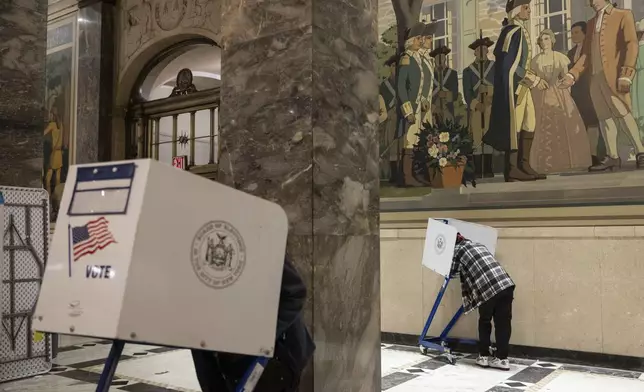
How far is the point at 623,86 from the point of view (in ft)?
18.6

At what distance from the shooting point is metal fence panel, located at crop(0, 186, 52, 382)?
195 inches

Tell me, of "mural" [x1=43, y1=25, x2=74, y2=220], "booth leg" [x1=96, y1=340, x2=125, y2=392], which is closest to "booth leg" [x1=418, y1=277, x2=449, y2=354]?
"booth leg" [x1=96, y1=340, x2=125, y2=392]

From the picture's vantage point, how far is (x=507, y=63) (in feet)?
20.6

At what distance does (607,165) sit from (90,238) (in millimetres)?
5168

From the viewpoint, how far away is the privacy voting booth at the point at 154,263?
154 centimetres

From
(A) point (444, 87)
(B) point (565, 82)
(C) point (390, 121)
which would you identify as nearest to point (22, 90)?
(C) point (390, 121)

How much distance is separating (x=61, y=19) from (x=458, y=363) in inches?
307

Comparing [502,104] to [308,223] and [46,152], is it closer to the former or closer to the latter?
[308,223]

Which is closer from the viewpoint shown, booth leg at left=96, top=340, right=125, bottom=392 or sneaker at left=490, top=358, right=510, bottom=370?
booth leg at left=96, top=340, right=125, bottom=392

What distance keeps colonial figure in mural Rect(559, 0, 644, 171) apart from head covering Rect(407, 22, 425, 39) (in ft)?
5.83

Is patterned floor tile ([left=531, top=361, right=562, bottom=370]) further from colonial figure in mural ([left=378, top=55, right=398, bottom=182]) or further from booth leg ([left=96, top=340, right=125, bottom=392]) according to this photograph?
booth leg ([left=96, top=340, right=125, bottom=392])

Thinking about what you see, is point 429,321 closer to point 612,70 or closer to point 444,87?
point 444,87

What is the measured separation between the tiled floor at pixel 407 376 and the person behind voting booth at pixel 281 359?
2711 millimetres

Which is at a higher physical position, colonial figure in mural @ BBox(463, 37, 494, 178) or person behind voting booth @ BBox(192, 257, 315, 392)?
colonial figure in mural @ BBox(463, 37, 494, 178)
